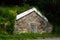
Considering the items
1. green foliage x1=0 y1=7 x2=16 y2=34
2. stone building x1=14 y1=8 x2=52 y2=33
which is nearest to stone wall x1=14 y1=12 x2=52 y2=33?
stone building x1=14 y1=8 x2=52 y2=33

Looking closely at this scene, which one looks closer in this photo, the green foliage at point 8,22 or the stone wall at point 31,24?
the green foliage at point 8,22

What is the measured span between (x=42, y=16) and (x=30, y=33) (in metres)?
3.13

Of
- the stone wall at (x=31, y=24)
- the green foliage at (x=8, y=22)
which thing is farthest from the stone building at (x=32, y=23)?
the green foliage at (x=8, y=22)

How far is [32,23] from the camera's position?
2669cm

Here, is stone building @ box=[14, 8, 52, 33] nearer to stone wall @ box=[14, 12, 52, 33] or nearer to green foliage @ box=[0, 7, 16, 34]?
stone wall @ box=[14, 12, 52, 33]

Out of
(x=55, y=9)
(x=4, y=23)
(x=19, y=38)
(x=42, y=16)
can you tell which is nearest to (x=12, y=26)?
(x=4, y=23)

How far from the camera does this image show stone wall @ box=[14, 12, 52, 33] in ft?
84.1

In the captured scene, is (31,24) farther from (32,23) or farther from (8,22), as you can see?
(8,22)

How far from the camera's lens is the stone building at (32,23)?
25.7 metres

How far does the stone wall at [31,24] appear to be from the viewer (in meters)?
25.6

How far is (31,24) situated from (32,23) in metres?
0.19

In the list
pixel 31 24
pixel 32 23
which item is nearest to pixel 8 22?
pixel 31 24

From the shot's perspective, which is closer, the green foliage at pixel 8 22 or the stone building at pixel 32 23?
the green foliage at pixel 8 22

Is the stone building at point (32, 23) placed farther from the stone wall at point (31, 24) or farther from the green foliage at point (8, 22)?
the green foliage at point (8, 22)
